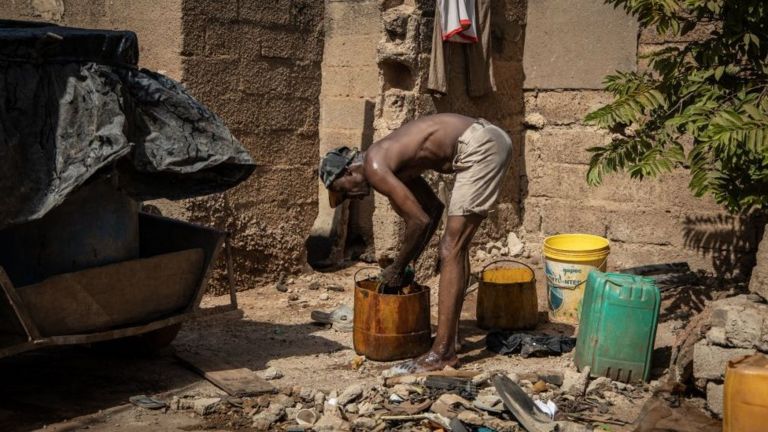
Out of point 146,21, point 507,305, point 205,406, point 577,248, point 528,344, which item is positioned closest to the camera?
point 205,406

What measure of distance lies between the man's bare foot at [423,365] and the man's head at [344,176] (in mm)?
1127

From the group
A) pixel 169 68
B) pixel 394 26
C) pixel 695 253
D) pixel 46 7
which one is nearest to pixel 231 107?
pixel 169 68

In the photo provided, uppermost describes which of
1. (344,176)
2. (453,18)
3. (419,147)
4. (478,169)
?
(453,18)

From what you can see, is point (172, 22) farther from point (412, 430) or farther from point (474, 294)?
point (412, 430)

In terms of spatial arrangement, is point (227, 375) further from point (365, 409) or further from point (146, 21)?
point (146, 21)

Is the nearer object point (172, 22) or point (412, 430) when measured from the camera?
point (412, 430)

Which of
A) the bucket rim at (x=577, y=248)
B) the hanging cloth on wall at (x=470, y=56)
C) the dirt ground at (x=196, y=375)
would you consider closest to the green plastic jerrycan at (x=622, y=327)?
→ the dirt ground at (x=196, y=375)

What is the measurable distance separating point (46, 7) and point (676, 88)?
5.70 meters

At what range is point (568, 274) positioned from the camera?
730 centimetres

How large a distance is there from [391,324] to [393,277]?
31cm

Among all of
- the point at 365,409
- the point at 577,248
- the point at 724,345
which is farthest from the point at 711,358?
the point at 577,248

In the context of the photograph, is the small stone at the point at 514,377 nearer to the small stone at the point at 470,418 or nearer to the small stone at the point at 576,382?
the small stone at the point at 576,382

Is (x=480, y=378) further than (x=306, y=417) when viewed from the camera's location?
Yes

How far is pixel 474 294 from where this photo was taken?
8.24 m
